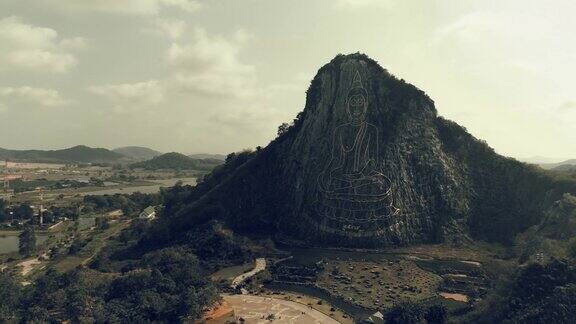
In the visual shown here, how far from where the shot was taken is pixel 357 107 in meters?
134

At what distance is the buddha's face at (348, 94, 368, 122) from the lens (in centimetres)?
13275

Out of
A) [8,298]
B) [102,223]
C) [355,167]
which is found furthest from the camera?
[102,223]

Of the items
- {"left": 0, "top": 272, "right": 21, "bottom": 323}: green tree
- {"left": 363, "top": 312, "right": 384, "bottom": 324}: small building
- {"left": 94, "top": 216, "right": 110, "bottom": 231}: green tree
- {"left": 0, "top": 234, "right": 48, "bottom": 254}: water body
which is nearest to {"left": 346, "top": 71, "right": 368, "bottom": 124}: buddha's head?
{"left": 363, "top": 312, "right": 384, "bottom": 324}: small building

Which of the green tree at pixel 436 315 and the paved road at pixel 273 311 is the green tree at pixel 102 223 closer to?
the paved road at pixel 273 311

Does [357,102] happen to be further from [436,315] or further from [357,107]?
[436,315]

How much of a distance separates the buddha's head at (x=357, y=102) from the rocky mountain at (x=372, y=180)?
1.10 ft

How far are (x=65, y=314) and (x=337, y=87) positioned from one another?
104370mm

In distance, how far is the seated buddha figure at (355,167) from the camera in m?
118

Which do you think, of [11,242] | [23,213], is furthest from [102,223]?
[23,213]

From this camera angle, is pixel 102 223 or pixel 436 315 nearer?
pixel 436 315

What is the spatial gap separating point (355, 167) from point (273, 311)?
61.0 m

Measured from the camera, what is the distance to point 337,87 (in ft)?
457

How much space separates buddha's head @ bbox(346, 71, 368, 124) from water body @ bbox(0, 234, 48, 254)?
363 ft

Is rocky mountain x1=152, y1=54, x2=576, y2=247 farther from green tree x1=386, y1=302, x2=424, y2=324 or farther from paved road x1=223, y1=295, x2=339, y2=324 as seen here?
green tree x1=386, y1=302, x2=424, y2=324
